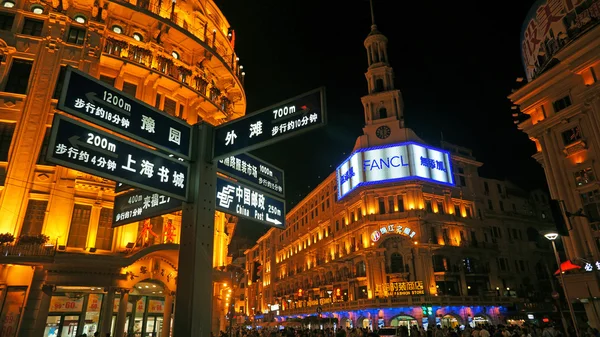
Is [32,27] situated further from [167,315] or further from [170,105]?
[167,315]

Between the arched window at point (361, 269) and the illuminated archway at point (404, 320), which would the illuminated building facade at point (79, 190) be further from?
the arched window at point (361, 269)

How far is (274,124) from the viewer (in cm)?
579

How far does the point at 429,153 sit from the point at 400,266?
13.8 m

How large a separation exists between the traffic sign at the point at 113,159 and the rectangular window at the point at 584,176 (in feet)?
97.3

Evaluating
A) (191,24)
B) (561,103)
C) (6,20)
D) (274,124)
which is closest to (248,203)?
(274,124)

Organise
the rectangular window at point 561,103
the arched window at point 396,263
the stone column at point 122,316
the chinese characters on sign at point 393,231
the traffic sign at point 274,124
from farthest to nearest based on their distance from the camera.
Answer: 1. the chinese characters on sign at point 393,231
2. the arched window at point 396,263
3. the rectangular window at point 561,103
4. the stone column at point 122,316
5. the traffic sign at point 274,124

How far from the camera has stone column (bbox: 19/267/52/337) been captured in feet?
50.9

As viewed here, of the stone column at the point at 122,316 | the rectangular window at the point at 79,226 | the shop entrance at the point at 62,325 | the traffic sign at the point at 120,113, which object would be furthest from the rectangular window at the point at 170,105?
the traffic sign at the point at 120,113

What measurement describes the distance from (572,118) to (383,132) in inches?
925

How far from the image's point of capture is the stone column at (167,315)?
2006cm

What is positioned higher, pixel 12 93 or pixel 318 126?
pixel 12 93

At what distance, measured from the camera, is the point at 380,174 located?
141 ft

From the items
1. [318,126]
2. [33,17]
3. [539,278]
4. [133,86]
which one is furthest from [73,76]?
[539,278]

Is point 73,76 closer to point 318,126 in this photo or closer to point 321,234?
point 318,126
